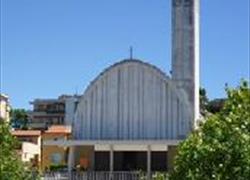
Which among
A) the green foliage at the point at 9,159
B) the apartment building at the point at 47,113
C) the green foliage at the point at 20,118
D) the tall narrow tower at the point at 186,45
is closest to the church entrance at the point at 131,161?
the tall narrow tower at the point at 186,45

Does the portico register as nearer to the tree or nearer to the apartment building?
the tree

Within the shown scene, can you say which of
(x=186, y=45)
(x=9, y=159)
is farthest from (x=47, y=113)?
(x=9, y=159)

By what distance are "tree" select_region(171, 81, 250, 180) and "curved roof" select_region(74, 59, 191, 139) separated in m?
26.5

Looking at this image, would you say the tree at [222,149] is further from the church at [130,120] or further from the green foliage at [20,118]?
the green foliage at [20,118]

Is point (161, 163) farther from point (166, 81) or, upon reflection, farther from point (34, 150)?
point (34, 150)

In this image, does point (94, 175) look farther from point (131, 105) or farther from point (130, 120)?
point (131, 105)

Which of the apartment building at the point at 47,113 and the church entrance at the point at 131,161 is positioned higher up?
the apartment building at the point at 47,113

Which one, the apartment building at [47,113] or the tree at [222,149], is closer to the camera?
the tree at [222,149]

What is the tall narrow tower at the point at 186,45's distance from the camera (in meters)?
54.2

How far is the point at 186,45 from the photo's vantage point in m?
54.4

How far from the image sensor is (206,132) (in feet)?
73.6

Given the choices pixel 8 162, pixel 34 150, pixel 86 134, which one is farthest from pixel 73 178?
pixel 34 150

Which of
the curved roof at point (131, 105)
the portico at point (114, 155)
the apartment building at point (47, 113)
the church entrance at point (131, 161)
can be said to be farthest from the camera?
the apartment building at point (47, 113)

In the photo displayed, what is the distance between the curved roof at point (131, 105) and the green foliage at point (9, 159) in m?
22.2
